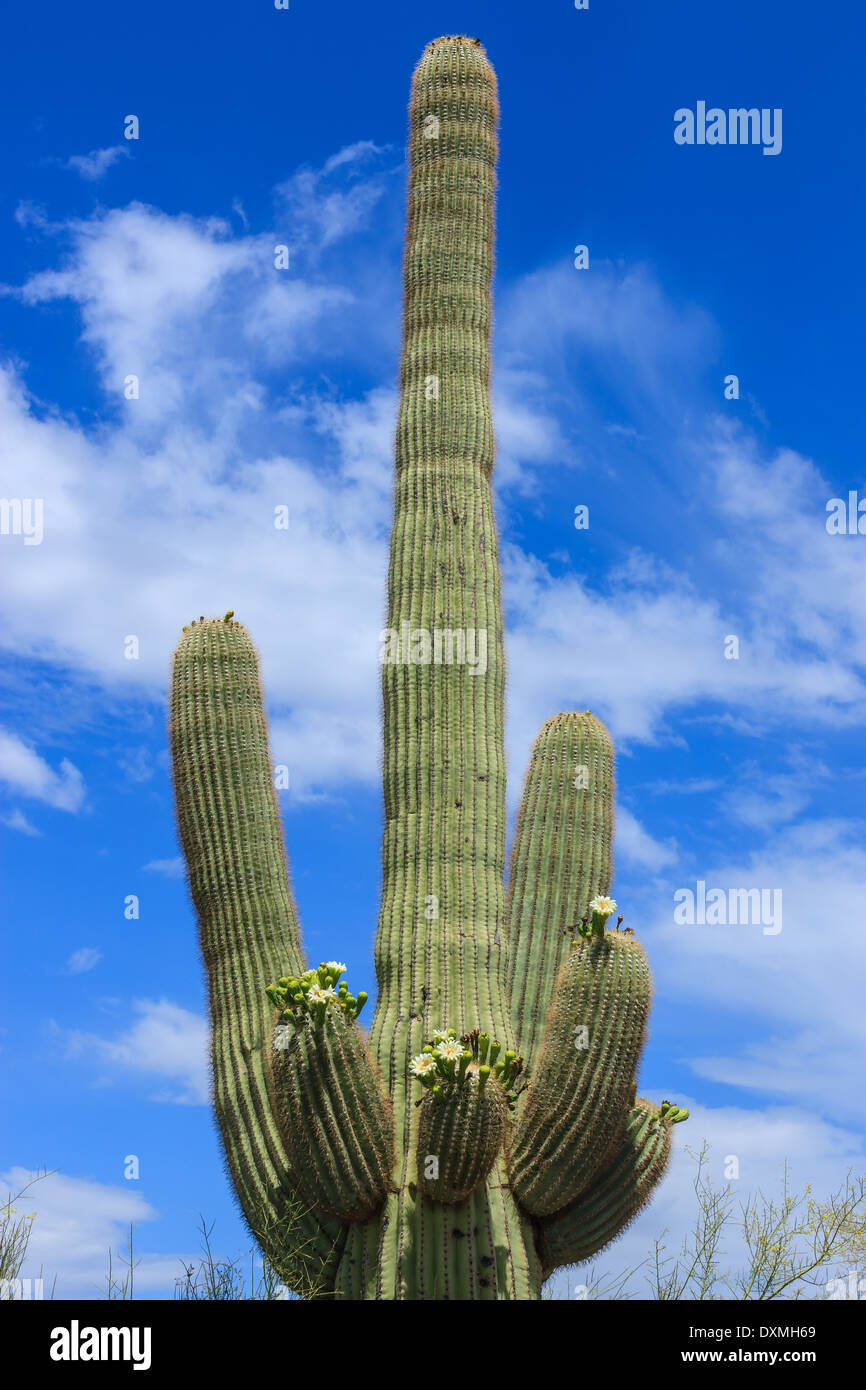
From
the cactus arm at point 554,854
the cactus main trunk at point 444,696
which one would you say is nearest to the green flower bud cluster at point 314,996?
the cactus main trunk at point 444,696

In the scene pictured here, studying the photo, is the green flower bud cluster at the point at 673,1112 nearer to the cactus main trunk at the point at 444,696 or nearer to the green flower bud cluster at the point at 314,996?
the cactus main trunk at the point at 444,696

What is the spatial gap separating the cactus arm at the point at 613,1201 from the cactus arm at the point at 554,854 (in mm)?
850

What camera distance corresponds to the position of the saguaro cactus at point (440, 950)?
768 centimetres

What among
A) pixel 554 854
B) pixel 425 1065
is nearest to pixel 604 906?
pixel 425 1065

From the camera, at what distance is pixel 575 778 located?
984 centimetres

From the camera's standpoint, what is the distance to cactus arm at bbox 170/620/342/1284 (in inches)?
336

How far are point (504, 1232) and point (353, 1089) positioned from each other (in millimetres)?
1320

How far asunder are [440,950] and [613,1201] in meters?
1.89

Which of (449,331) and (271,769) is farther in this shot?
(449,331)

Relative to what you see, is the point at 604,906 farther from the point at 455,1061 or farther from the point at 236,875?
the point at 236,875

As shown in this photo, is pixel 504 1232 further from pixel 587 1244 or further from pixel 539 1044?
pixel 539 1044

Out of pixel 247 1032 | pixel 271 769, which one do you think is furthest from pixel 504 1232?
pixel 271 769

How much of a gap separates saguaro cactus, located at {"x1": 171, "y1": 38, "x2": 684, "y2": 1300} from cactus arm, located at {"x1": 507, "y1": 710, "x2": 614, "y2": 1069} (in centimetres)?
2

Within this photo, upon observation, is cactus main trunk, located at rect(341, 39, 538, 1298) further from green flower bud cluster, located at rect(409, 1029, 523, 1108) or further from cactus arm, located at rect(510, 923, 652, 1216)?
green flower bud cluster, located at rect(409, 1029, 523, 1108)
